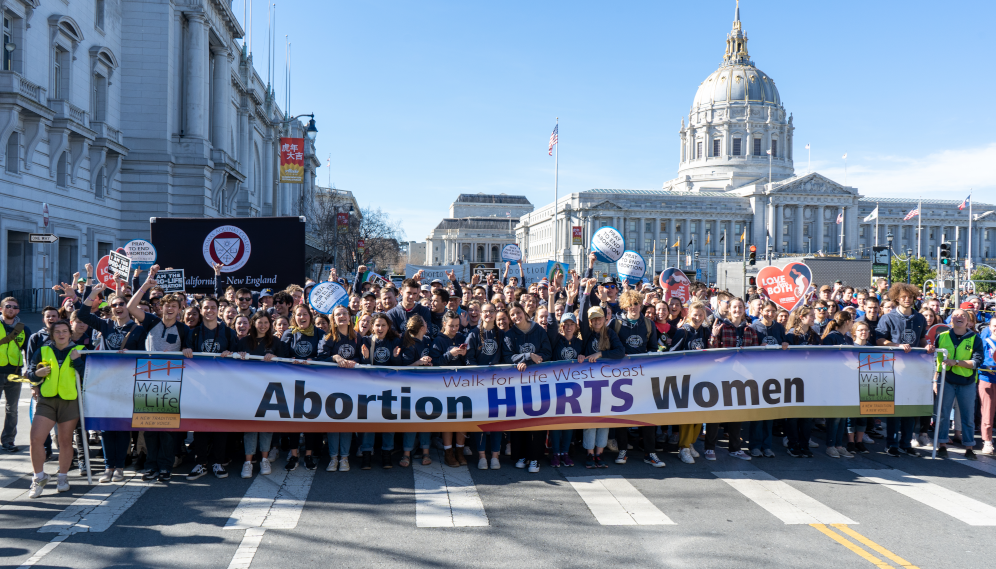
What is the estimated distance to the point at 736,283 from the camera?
27516mm

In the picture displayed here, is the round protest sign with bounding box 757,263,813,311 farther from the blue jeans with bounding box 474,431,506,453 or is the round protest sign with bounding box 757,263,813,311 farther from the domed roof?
the domed roof

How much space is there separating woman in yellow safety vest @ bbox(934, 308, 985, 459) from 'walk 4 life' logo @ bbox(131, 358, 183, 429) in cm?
914

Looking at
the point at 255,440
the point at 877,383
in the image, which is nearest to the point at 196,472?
the point at 255,440

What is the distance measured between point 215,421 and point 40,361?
1828 millimetres

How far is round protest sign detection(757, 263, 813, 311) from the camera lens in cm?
1170

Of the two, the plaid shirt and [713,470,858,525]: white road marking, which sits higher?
the plaid shirt

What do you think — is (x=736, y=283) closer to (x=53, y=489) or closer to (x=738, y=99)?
(x=53, y=489)

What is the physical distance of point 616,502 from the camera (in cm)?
714

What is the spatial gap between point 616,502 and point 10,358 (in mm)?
7343

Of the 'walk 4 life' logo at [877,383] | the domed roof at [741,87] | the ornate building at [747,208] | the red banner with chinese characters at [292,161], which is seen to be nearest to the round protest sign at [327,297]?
the 'walk 4 life' logo at [877,383]

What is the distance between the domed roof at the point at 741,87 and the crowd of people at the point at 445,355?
438ft

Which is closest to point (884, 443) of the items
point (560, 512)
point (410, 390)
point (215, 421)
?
point (560, 512)

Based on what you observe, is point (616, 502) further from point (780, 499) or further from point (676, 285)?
point (676, 285)

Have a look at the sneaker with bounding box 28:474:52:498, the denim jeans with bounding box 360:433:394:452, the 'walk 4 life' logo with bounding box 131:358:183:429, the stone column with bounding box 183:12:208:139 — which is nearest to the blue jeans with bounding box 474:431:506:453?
the denim jeans with bounding box 360:433:394:452
